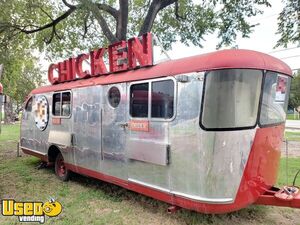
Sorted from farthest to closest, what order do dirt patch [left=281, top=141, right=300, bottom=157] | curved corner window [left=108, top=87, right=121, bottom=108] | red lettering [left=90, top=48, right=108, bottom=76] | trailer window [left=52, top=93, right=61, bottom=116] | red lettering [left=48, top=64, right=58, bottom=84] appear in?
dirt patch [left=281, top=141, right=300, bottom=157]
red lettering [left=48, top=64, right=58, bottom=84]
trailer window [left=52, top=93, right=61, bottom=116]
red lettering [left=90, top=48, right=108, bottom=76]
curved corner window [left=108, top=87, right=121, bottom=108]

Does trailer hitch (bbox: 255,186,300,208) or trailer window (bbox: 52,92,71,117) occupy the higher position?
trailer window (bbox: 52,92,71,117)

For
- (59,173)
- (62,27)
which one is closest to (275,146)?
(59,173)

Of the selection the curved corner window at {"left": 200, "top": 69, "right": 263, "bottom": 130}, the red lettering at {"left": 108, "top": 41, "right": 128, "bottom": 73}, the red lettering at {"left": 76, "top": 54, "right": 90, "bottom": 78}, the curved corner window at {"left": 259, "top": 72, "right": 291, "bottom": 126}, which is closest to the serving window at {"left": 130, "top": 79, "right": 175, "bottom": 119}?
the curved corner window at {"left": 200, "top": 69, "right": 263, "bottom": 130}

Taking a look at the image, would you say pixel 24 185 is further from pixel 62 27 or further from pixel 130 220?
pixel 62 27

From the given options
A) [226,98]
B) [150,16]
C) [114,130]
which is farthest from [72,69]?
[226,98]

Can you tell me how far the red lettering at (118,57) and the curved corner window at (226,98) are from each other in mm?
2215

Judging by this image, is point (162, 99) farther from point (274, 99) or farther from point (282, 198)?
point (282, 198)

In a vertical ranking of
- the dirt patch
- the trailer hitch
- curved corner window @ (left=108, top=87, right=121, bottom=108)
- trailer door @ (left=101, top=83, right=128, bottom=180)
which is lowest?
the dirt patch

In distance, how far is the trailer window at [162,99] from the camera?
15.7 ft

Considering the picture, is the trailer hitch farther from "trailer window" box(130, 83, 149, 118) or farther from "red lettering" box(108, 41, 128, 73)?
"red lettering" box(108, 41, 128, 73)

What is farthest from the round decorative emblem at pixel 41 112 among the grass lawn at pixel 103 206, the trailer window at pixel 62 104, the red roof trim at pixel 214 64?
the red roof trim at pixel 214 64

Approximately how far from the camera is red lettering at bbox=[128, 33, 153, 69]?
555 centimetres

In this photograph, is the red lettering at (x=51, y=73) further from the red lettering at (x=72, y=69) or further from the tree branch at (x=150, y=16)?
the tree branch at (x=150, y=16)

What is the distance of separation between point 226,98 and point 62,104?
15.4 feet
